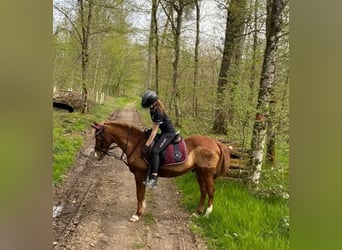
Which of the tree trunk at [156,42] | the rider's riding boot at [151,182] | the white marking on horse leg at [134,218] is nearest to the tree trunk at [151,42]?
the tree trunk at [156,42]

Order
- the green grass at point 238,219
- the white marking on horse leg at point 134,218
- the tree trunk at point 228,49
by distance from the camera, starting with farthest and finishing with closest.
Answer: the tree trunk at point 228,49, the white marking on horse leg at point 134,218, the green grass at point 238,219

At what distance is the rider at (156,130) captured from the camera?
1166mm

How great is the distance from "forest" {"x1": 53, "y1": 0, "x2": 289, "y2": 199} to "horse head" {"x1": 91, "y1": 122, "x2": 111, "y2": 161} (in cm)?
10

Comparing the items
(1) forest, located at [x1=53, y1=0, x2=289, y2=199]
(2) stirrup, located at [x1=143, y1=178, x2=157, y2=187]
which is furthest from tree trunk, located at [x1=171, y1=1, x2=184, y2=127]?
(2) stirrup, located at [x1=143, y1=178, x2=157, y2=187]

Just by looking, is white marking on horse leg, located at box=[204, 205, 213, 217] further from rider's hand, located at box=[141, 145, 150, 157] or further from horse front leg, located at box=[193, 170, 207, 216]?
rider's hand, located at box=[141, 145, 150, 157]

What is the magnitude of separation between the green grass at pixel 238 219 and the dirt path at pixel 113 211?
0.05 metres

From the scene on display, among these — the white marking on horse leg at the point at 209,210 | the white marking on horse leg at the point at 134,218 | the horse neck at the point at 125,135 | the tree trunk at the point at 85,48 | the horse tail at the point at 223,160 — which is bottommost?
the white marking on horse leg at the point at 134,218

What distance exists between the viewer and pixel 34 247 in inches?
26.9

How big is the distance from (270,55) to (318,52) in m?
0.57

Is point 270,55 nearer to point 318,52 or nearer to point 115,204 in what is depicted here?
point 318,52

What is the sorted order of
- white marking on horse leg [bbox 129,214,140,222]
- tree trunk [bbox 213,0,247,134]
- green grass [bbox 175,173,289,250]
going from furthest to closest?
tree trunk [bbox 213,0,247,134] → white marking on horse leg [bbox 129,214,140,222] → green grass [bbox 175,173,289,250]

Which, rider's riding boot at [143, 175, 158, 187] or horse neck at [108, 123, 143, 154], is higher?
horse neck at [108, 123, 143, 154]

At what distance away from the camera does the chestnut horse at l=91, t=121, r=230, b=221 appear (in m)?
1.22

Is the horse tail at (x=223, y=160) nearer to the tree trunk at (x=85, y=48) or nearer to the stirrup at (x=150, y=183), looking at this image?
the stirrup at (x=150, y=183)
